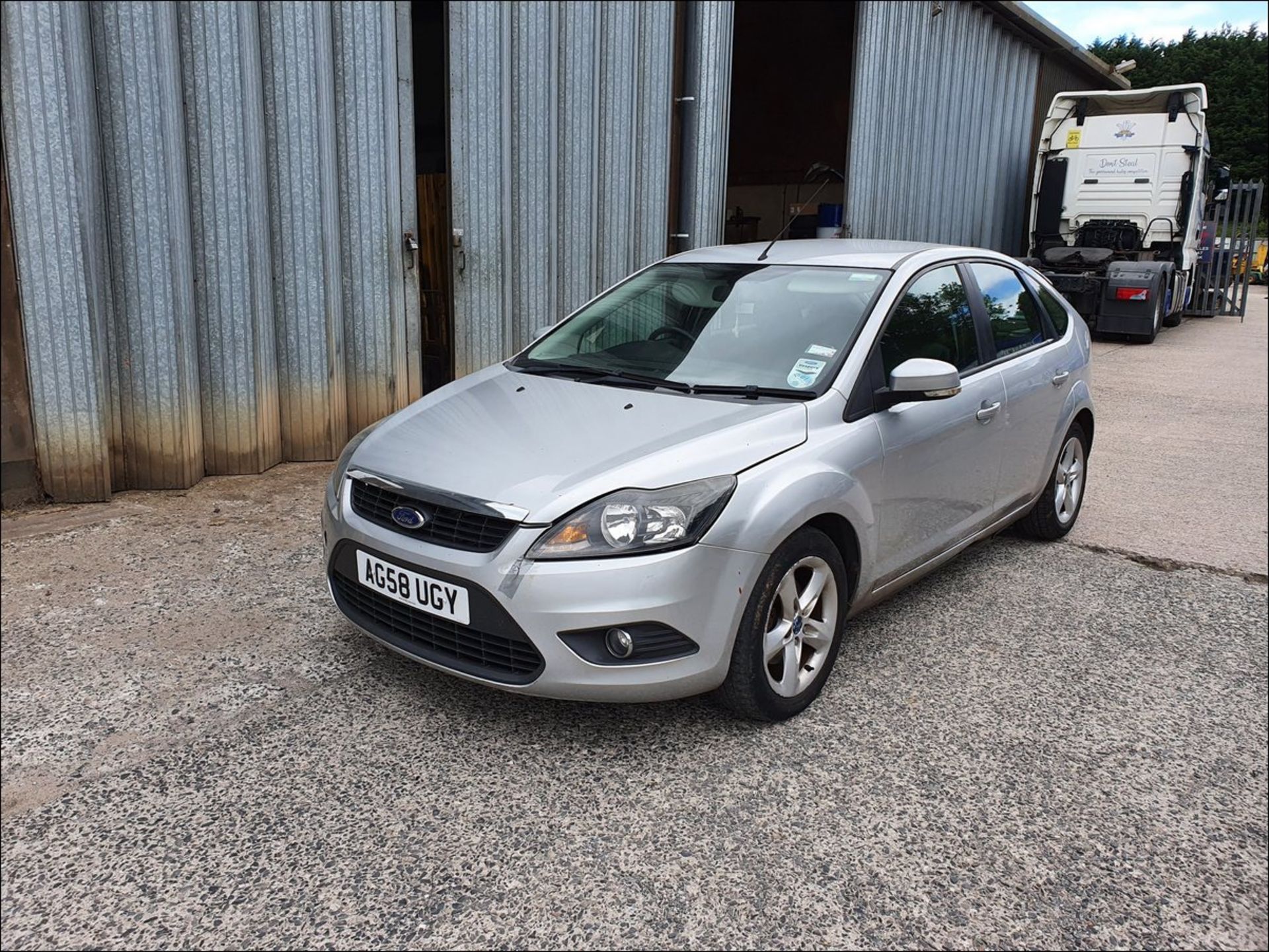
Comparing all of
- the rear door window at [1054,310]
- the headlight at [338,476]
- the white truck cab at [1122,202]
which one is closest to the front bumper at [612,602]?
the headlight at [338,476]

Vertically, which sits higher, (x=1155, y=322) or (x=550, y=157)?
(x=550, y=157)

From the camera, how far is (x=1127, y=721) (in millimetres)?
3270

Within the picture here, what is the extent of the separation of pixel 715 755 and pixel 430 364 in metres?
6.36

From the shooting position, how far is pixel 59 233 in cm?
491

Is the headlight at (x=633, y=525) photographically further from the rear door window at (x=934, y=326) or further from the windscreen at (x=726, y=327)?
the rear door window at (x=934, y=326)

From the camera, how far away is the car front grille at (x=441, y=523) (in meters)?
2.90

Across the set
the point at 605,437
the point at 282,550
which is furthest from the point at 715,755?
the point at 282,550

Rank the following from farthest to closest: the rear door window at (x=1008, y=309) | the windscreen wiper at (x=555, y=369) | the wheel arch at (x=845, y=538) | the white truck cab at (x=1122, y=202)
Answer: the white truck cab at (x=1122, y=202)
the rear door window at (x=1008, y=309)
the windscreen wiper at (x=555, y=369)
the wheel arch at (x=845, y=538)

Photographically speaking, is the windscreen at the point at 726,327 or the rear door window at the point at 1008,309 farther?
the rear door window at the point at 1008,309

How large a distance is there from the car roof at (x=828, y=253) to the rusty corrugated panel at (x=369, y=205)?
8.38 feet

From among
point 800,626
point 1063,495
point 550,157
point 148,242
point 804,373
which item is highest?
point 550,157

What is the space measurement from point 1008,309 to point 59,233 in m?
4.53

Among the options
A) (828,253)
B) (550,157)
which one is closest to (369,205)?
(550,157)

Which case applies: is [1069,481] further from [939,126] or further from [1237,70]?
[939,126]
